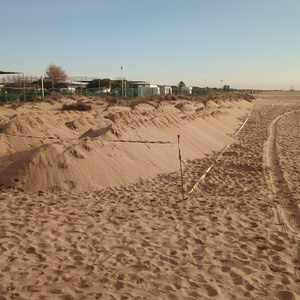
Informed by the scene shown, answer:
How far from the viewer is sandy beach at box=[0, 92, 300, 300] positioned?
3.65 m

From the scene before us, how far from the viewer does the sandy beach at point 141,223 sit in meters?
3.65

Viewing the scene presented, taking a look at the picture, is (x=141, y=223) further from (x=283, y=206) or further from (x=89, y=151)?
(x=89, y=151)

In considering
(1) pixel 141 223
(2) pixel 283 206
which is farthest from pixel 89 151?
(2) pixel 283 206

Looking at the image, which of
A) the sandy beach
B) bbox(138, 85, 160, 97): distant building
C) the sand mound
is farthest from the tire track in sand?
bbox(138, 85, 160, 97): distant building

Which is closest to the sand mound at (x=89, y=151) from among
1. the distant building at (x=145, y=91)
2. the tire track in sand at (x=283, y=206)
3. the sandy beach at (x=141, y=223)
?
the sandy beach at (x=141, y=223)

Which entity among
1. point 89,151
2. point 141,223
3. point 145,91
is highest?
point 145,91

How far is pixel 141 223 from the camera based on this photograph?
17.9 feet

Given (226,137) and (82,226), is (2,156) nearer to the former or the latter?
(82,226)

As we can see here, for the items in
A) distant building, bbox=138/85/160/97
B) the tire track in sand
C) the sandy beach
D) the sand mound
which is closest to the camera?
the sandy beach

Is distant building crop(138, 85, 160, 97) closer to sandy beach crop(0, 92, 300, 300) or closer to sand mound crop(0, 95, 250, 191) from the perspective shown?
sand mound crop(0, 95, 250, 191)

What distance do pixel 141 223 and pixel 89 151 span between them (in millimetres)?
3679

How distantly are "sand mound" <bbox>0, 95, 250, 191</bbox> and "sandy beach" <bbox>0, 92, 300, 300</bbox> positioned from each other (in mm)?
40

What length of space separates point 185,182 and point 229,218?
8.29 ft

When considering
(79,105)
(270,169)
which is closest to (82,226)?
(270,169)
